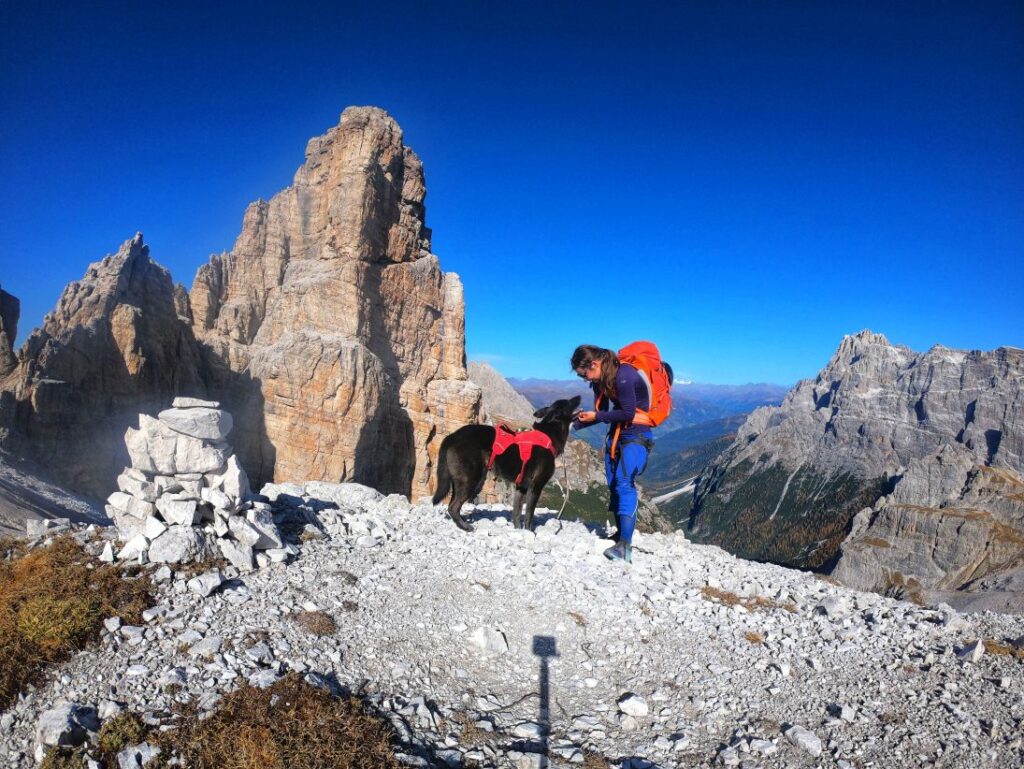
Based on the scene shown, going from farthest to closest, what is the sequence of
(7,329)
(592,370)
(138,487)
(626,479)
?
(7,329)
(626,479)
(592,370)
(138,487)

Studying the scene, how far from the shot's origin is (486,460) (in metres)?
11.4

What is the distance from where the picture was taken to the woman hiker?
9.38m

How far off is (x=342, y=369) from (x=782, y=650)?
3869 centimetres

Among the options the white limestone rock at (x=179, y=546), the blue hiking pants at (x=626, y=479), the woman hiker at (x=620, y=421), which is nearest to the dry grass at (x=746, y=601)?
the woman hiker at (x=620, y=421)

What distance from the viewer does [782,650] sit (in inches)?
275

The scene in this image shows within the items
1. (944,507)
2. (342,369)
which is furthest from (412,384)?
(944,507)

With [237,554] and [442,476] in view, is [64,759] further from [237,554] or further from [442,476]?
[442,476]

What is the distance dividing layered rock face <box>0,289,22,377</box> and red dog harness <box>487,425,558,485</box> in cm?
3673

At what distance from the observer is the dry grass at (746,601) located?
8.42 m

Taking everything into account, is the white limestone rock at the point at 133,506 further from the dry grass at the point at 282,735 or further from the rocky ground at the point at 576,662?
the dry grass at the point at 282,735


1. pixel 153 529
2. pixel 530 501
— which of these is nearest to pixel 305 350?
pixel 530 501

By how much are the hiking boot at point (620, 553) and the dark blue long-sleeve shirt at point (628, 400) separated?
7.32ft

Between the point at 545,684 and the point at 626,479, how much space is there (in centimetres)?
443

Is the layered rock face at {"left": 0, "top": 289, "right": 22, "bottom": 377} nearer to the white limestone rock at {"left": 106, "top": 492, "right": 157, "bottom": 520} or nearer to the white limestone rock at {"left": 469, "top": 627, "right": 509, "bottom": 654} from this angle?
the white limestone rock at {"left": 106, "top": 492, "right": 157, "bottom": 520}
